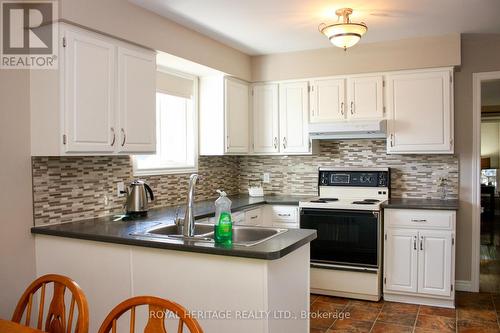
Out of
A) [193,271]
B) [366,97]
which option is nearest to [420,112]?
[366,97]

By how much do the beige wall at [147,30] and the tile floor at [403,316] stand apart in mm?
2346

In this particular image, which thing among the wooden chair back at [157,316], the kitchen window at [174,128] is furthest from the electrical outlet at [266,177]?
the wooden chair back at [157,316]

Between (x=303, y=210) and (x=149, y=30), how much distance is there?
206 cm

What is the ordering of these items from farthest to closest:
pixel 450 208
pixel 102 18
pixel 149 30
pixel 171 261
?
pixel 450 208 < pixel 149 30 < pixel 102 18 < pixel 171 261

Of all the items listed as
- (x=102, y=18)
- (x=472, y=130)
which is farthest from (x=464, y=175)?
(x=102, y=18)

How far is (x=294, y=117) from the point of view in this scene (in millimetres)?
4465

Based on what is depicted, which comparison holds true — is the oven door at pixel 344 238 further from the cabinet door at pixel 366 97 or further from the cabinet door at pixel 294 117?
the cabinet door at pixel 366 97

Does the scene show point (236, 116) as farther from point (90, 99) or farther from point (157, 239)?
point (157, 239)

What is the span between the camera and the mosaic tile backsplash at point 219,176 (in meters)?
2.79

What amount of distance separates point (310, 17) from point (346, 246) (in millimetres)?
1979

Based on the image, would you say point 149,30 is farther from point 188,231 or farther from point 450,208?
point 450,208

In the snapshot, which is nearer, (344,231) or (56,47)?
(56,47)

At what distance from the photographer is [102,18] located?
2.73 meters

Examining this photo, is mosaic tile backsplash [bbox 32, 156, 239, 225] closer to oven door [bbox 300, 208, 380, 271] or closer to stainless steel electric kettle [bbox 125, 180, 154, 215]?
stainless steel electric kettle [bbox 125, 180, 154, 215]
